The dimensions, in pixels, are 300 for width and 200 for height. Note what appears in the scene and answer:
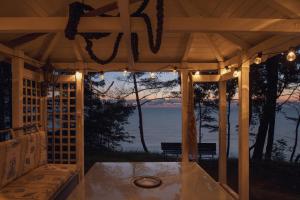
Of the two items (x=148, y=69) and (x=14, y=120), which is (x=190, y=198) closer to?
(x=14, y=120)

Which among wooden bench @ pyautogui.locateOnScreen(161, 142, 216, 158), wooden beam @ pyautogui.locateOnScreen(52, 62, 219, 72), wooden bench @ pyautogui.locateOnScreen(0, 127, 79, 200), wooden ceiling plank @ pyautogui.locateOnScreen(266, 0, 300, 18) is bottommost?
wooden bench @ pyautogui.locateOnScreen(161, 142, 216, 158)

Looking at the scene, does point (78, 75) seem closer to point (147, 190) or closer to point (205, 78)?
point (205, 78)

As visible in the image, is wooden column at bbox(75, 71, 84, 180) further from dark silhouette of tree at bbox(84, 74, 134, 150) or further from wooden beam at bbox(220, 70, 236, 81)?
dark silhouette of tree at bbox(84, 74, 134, 150)

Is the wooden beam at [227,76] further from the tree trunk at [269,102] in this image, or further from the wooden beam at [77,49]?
the tree trunk at [269,102]

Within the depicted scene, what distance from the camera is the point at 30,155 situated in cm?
417

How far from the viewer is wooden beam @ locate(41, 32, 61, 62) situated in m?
4.75

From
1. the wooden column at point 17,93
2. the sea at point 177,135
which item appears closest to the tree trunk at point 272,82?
the sea at point 177,135

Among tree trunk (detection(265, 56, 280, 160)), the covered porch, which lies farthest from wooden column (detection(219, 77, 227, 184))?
tree trunk (detection(265, 56, 280, 160))

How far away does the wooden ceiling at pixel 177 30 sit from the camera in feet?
9.10

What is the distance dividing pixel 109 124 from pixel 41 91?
6261mm

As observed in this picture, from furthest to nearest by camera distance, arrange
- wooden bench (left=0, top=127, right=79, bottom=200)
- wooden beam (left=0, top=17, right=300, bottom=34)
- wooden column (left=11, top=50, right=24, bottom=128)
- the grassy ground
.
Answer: the grassy ground
wooden column (left=11, top=50, right=24, bottom=128)
wooden bench (left=0, top=127, right=79, bottom=200)
wooden beam (left=0, top=17, right=300, bottom=34)

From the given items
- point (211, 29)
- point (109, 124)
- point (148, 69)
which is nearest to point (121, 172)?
point (211, 29)

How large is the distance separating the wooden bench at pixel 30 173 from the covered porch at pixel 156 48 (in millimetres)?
61

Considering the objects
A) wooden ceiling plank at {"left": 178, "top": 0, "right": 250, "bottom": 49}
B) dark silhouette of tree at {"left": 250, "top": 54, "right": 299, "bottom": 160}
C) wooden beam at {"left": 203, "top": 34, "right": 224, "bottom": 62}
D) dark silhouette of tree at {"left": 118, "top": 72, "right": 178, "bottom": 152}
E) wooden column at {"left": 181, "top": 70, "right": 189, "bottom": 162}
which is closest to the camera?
wooden ceiling plank at {"left": 178, "top": 0, "right": 250, "bottom": 49}
